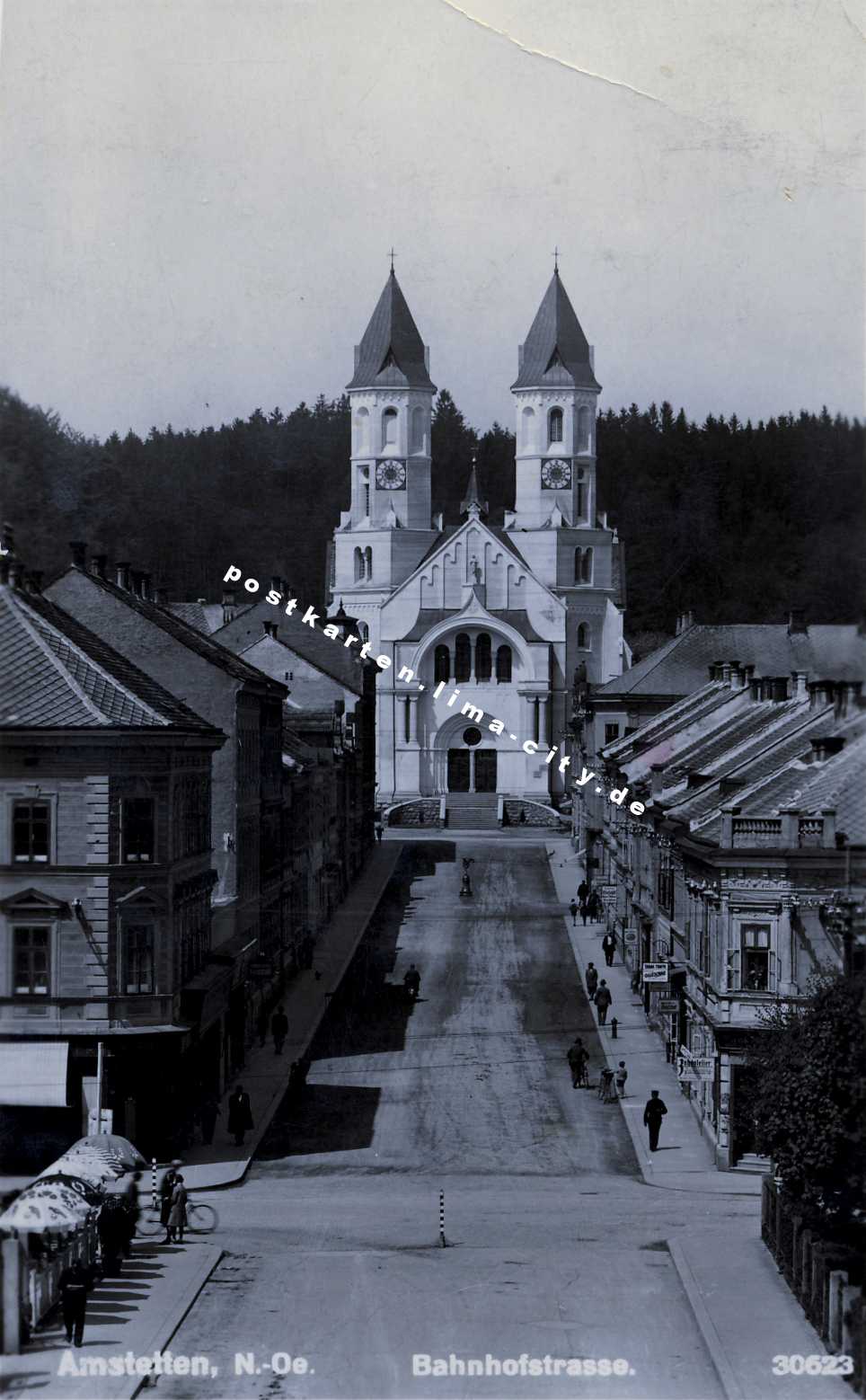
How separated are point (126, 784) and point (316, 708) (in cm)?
4111

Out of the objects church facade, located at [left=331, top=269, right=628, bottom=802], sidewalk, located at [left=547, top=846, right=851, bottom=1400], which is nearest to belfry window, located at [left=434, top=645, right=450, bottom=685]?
church facade, located at [left=331, top=269, right=628, bottom=802]

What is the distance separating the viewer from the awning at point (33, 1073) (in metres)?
32.4

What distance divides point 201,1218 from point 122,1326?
5296 millimetres

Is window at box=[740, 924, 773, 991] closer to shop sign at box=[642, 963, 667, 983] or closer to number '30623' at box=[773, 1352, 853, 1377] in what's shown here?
shop sign at box=[642, 963, 667, 983]

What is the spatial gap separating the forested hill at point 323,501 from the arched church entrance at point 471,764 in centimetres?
2149

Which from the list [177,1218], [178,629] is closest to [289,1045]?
[178,629]

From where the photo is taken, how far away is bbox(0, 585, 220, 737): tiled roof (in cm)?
3459

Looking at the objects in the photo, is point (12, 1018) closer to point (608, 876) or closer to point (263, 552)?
point (263, 552)

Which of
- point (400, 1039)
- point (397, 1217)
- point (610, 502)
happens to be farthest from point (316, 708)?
point (397, 1217)

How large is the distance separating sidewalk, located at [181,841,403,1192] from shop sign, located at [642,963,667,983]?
23.4ft

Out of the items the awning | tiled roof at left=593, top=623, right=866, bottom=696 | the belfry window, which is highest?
the belfry window

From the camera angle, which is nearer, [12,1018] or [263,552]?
[12,1018]

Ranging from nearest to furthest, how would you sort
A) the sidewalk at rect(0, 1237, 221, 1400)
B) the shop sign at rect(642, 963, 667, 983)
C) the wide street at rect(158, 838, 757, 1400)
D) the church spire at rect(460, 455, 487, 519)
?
the sidewalk at rect(0, 1237, 221, 1400) < the wide street at rect(158, 838, 757, 1400) < the shop sign at rect(642, 963, 667, 983) < the church spire at rect(460, 455, 487, 519)

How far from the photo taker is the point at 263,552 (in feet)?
206
